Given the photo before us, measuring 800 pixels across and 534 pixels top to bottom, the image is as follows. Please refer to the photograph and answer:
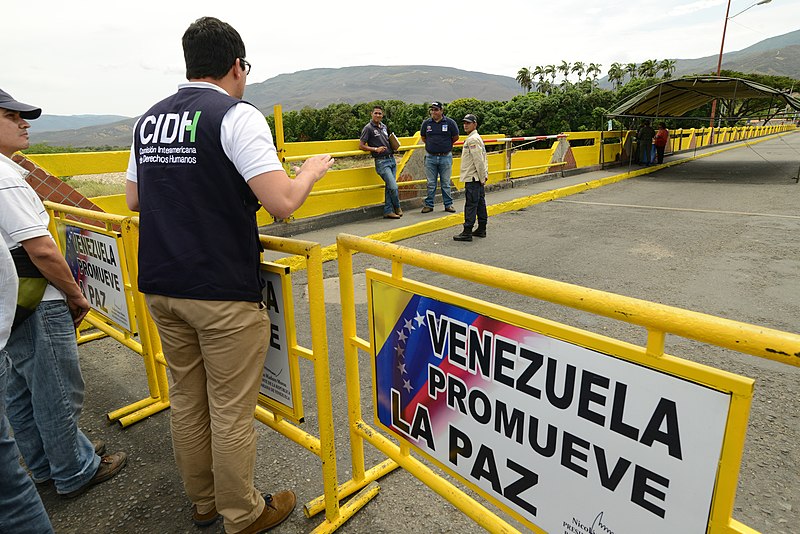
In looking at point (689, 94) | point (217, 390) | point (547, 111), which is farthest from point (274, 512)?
point (547, 111)

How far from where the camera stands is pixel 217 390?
6.49ft

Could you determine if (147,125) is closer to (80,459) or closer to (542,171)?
(80,459)

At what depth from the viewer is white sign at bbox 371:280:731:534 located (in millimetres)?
1179

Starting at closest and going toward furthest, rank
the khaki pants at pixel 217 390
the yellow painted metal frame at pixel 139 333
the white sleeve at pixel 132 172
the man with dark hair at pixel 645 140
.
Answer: the khaki pants at pixel 217 390 < the white sleeve at pixel 132 172 < the yellow painted metal frame at pixel 139 333 < the man with dark hair at pixel 645 140

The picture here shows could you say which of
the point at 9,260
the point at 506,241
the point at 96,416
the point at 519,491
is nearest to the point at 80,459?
the point at 96,416

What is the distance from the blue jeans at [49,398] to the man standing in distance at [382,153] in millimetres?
6607

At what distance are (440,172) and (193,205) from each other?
7767mm

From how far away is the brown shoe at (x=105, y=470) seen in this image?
8.33 feet

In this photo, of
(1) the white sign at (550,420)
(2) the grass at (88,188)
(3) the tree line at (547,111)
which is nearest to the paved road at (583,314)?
(1) the white sign at (550,420)

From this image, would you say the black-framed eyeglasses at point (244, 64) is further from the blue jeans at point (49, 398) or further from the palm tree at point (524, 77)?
the palm tree at point (524, 77)

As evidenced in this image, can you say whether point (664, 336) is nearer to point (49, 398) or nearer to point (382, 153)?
point (49, 398)

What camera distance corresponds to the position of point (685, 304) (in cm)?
467

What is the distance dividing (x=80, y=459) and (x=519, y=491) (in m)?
2.33

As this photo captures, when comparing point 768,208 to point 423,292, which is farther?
point 768,208
